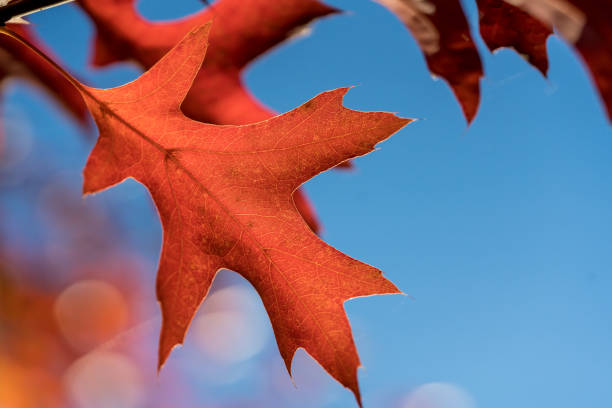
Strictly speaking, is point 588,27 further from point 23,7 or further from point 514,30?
point 23,7

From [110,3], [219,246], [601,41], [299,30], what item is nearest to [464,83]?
[601,41]

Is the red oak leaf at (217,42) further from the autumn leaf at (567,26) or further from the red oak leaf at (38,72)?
the autumn leaf at (567,26)

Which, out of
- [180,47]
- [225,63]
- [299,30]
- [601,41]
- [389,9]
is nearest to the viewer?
[601,41]

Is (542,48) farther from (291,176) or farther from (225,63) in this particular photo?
(225,63)

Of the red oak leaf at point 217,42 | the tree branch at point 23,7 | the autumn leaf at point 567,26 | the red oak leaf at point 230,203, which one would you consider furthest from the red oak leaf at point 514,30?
the tree branch at point 23,7

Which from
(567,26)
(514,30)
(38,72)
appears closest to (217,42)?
(38,72)
